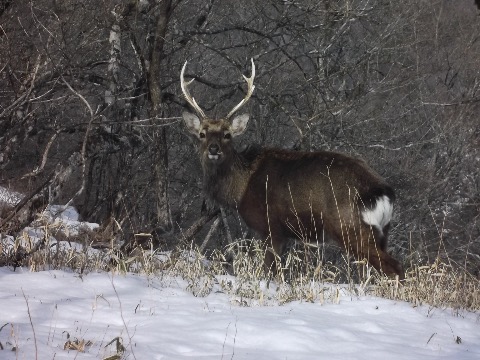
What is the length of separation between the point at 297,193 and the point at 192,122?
86.0 inches

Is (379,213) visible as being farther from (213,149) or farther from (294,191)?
(213,149)

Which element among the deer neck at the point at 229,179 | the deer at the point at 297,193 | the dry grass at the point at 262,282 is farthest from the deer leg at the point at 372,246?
the deer neck at the point at 229,179

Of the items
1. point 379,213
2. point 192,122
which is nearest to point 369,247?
point 379,213

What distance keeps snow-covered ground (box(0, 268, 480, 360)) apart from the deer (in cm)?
200

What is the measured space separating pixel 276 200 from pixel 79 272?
3424mm

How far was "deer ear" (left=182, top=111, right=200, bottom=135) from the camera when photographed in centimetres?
973

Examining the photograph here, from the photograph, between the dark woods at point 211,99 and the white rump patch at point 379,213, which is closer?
the white rump patch at point 379,213

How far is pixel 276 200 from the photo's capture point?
8.66 m

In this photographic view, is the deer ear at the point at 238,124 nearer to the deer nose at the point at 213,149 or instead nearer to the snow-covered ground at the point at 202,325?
the deer nose at the point at 213,149

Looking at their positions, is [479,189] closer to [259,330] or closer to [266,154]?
[266,154]

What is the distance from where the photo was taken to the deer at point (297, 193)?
766cm

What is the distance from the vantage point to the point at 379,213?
24.9ft

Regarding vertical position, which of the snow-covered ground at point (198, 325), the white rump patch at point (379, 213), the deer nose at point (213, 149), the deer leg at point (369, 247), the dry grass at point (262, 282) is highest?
the deer nose at point (213, 149)

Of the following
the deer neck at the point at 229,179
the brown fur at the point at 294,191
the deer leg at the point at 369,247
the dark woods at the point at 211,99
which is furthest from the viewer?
the dark woods at the point at 211,99
